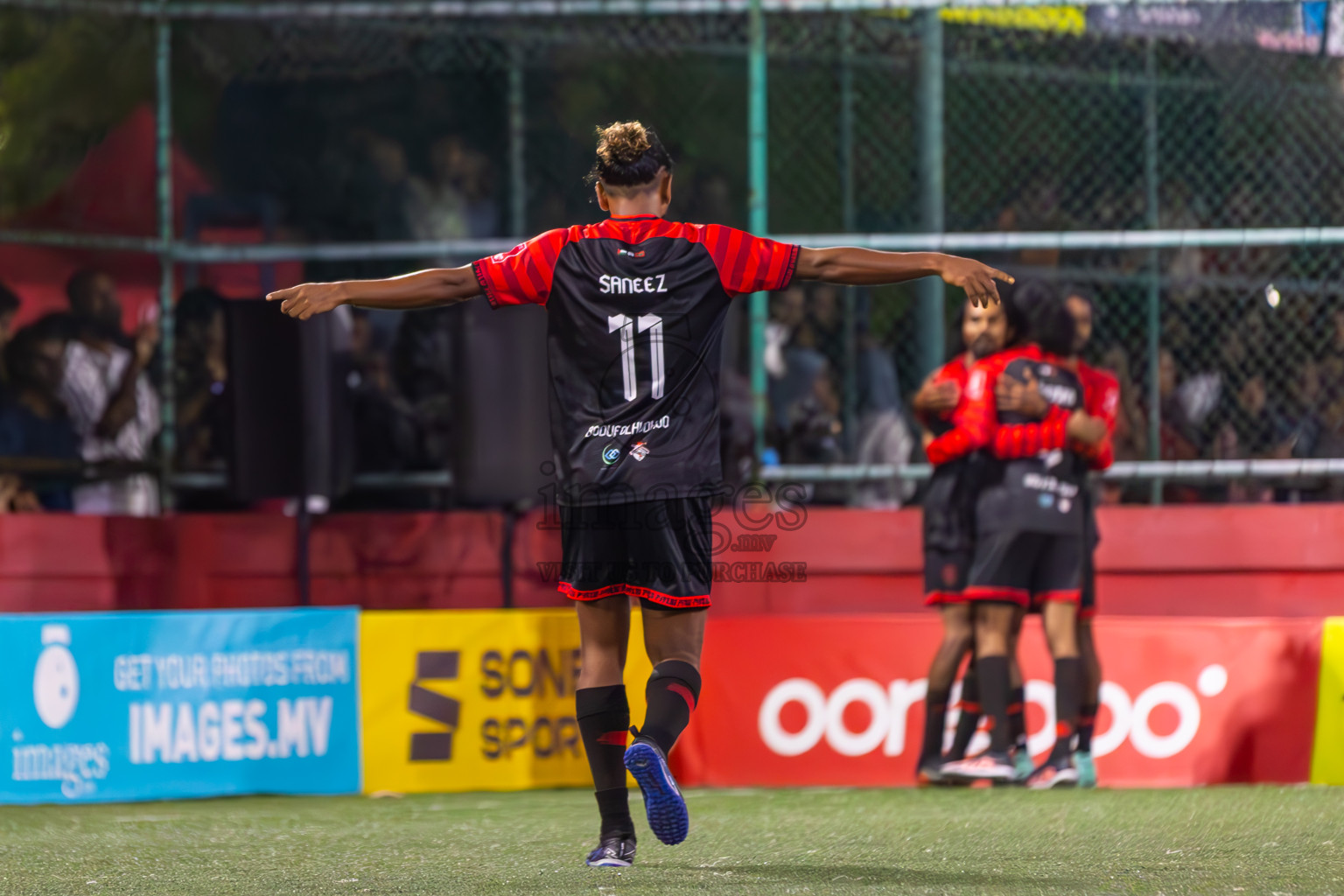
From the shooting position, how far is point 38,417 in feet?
29.0

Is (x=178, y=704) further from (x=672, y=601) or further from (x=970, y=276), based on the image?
(x=970, y=276)

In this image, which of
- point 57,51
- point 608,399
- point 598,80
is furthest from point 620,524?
point 57,51

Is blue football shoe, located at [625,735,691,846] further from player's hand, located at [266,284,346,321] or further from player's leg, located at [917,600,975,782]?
player's leg, located at [917,600,975,782]

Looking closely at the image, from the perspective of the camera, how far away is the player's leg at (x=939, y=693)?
24.0ft

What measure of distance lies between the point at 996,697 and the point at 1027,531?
68cm

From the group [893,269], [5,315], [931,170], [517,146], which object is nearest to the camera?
[893,269]

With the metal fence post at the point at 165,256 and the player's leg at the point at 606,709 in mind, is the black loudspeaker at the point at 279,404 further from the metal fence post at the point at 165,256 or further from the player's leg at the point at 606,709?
the player's leg at the point at 606,709

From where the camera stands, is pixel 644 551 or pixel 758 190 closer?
pixel 644 551

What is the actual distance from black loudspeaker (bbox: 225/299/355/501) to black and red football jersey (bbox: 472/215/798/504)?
4188 mm

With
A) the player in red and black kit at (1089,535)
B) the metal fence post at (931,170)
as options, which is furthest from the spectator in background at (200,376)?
the player in red and black kit at (1089,535)

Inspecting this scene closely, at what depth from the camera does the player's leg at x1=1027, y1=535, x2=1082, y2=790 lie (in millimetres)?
7164

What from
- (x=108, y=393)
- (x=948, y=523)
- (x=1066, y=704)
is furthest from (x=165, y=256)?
(x=1066, y=704)

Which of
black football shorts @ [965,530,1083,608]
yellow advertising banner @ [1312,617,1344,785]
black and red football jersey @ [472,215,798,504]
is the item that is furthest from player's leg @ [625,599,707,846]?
yellow advertising banner @ [1312,617,1344,785]

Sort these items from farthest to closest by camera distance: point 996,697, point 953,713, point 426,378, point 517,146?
point 517,146, point 426,378, point 953,713, point 996,697
